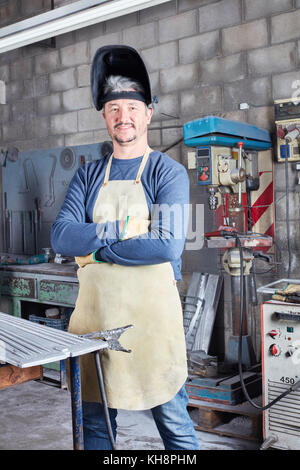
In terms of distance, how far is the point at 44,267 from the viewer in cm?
354

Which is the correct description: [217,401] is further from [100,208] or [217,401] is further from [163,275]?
[100,208]

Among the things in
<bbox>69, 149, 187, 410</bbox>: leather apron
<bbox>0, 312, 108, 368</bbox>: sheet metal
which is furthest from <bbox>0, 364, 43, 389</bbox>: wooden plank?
<bbox>69, 149, 187, 410</bbox>: leather apron

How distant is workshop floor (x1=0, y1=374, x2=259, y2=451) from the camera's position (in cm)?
247

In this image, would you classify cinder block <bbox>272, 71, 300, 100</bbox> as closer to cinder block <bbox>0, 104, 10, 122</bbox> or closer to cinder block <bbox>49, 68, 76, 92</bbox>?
cinder block <bbox>49, 68, 76, 92</bbox>

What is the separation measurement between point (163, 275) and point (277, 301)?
2.35 ft

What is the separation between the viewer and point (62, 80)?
13.2 feet

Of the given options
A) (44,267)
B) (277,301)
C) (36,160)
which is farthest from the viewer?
(36,160)

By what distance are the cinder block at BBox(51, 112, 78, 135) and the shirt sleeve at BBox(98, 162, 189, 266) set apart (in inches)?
92.8

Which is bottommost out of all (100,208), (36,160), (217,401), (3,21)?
(217,401)

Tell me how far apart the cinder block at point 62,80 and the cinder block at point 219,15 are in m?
1.16

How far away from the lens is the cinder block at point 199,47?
3176mm

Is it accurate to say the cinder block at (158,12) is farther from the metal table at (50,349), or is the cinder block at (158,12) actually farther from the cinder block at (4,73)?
the metal table at (50,349)

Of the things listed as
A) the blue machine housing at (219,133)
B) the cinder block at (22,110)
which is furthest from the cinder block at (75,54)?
the blue machine housing at (219,133)

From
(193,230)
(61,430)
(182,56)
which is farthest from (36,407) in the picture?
(182,56)
